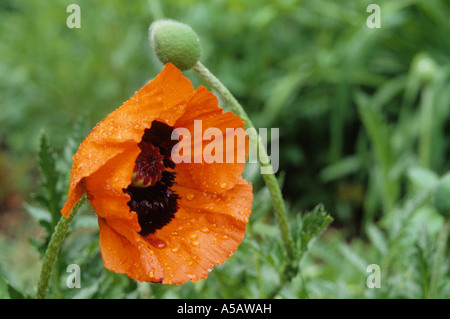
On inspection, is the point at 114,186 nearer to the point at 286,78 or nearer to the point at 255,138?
the point at 255,138

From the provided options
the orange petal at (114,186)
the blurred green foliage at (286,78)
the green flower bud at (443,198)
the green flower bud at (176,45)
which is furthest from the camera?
the blurred green foliage at (286,78)

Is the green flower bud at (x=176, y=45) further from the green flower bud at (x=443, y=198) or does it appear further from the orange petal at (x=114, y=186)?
the green flower bud at (x=443, y=198)

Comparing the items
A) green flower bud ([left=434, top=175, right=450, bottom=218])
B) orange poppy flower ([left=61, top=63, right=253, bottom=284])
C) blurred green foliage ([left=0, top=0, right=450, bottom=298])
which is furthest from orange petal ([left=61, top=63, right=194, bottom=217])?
blurred green foliage ([left=0, top=0, right=450, bottom=298])

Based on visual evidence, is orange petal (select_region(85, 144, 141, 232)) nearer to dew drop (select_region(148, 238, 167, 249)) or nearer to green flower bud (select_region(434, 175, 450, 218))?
dew drop (select_region(148, 238, 167, 249))

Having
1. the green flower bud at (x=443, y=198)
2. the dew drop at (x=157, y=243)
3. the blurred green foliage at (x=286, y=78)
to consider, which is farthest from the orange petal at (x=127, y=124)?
the blurred green foliage at (x=286, y=78)

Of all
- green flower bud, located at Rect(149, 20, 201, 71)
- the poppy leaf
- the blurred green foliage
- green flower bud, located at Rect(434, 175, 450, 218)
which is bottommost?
green flower bud, located at Rect(434, 175, 450, 218)

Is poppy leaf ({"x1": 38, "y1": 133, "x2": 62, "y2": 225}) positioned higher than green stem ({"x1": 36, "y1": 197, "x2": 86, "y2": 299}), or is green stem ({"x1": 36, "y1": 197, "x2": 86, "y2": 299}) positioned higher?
poppy leaf ({"x1": 38, "y1": 133, "x2": 62, "y2": 225})
